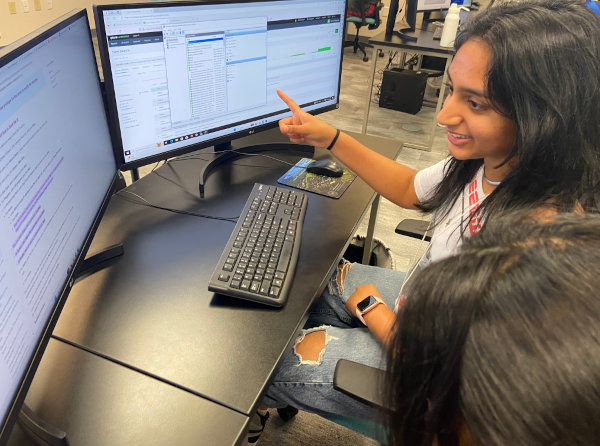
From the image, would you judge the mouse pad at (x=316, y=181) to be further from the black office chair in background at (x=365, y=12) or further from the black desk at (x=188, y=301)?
the black office chair in background at (x=365, y=12)

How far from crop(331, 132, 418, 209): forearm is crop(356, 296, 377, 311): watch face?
0.34 metres

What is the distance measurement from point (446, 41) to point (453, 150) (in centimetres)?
228

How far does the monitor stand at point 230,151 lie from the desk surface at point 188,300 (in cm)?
6

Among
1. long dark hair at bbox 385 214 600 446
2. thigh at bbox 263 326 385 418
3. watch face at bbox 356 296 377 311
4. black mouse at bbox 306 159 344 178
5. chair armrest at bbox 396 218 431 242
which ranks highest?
long dark hair at bbox 385 214 600 446

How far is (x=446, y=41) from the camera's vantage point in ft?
9.36

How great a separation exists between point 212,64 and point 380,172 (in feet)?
1.72

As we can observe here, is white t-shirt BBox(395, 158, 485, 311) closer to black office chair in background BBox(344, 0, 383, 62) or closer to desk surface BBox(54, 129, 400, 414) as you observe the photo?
desk surface BBox(54, 129, 400, 414)

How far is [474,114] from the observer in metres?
0.84

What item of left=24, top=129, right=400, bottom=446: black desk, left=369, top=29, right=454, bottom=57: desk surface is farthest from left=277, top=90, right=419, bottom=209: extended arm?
left=369, top=29, right=454, bottom=57: desk surface

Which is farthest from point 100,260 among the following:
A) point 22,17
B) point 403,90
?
point 22,17

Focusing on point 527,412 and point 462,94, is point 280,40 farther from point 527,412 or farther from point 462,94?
point 527,412

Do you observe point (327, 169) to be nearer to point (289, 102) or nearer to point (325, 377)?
point (289, 102)

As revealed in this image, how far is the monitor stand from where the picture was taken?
47.5 inches

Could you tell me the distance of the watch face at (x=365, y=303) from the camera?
3.24 feet
